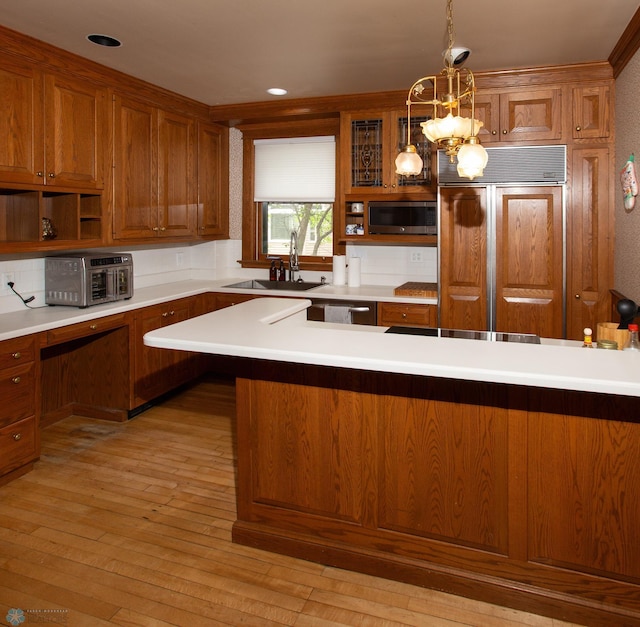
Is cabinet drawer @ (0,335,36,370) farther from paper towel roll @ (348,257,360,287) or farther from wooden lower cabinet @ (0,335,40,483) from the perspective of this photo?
paper towel roll @ (348,257,360,287)

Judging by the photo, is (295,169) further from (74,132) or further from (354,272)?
(74,132)

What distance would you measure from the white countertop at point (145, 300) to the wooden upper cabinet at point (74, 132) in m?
0.83

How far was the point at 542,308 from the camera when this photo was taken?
3.89 metres

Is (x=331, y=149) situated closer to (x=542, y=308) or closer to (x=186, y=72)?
(x=186, y=72)

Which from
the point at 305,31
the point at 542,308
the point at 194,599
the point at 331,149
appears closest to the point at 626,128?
the point at 542,308

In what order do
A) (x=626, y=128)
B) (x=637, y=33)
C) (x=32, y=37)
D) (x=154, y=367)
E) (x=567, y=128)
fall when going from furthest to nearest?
(x=154, y=367), (x=567, y=128), (x=626, y=128), (x=32, y=37), (x=637, y=33)

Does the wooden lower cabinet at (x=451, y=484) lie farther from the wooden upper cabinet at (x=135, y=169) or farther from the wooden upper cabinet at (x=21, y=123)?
the wooden upper cabinet at (x=135, y=169)

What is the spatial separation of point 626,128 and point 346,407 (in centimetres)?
266

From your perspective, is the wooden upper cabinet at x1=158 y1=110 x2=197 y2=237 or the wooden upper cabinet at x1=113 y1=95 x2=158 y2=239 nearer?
the wooden upper cabinet at x1=113 y1=95 x2=158 y2=239

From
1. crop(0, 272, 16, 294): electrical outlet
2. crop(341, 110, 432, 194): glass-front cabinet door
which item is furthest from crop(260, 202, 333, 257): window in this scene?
crop(0, 272, 16, 294): electrical outlet

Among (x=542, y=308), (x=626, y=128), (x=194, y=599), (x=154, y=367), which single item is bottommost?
(x=194, y=599)

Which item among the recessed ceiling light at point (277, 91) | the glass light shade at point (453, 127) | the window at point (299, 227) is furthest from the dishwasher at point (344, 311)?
the glass light shade at point (453, 127)

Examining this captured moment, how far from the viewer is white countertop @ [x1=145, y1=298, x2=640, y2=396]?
1.68m

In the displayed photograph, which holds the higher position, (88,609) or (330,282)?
(330,282)
